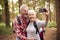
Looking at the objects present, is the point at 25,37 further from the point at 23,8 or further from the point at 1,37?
the point at 1,37

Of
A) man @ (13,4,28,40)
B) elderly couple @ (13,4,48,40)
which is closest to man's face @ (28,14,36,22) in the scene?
elderly couple @ (13,4,48,40)

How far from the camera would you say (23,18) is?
13.9ft

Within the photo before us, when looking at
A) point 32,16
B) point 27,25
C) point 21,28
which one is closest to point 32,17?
point 32,16

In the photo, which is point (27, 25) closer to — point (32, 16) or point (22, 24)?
point (22, 24)

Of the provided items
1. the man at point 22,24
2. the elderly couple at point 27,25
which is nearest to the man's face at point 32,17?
the elderly couple at point 27,25

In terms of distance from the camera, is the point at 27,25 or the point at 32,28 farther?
the point at 27,25

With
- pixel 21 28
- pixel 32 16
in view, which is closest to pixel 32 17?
pixel 32 16

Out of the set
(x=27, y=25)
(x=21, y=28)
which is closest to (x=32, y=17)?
(x=27, y=25)

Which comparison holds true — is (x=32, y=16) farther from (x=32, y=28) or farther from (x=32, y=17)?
(x=32, y=28)

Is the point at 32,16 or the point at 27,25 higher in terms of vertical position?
the point at 32,16

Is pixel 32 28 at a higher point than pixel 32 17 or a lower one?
lower

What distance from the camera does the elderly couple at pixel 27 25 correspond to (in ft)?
13.6

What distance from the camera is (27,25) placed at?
4.24 meters

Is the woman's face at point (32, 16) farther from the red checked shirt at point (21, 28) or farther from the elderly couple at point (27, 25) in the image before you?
the red checked shirt at point (21, 28)
